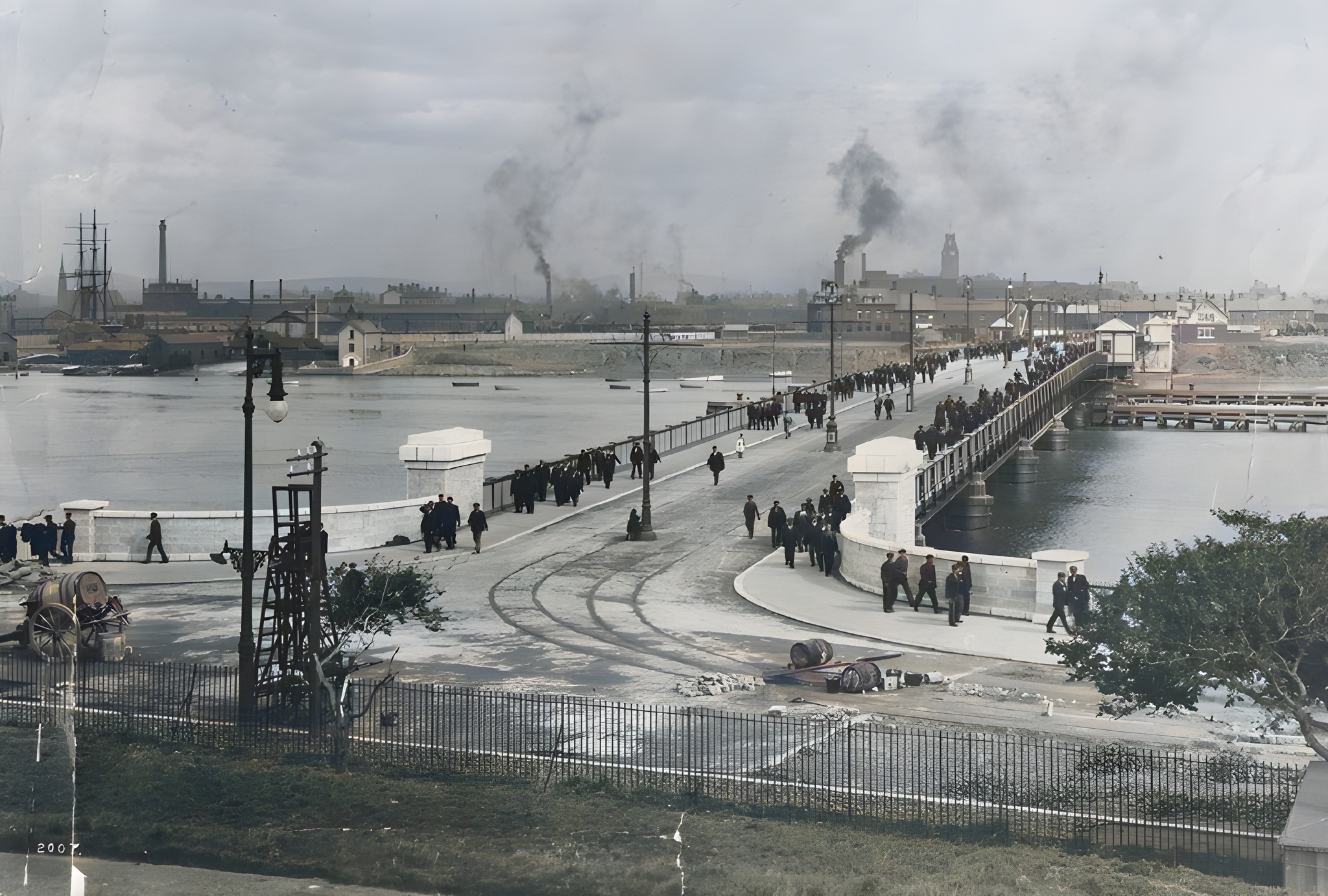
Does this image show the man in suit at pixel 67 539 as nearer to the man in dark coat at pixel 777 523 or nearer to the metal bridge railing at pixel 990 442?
the man in dark coat at pixel 777 523

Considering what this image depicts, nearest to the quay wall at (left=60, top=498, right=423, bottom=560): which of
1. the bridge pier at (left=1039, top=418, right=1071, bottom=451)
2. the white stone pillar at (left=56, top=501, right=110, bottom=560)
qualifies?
the white stone pillar at (left=56, top=501, right=110, bottom=560)

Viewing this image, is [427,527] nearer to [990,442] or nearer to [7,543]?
[7,543]

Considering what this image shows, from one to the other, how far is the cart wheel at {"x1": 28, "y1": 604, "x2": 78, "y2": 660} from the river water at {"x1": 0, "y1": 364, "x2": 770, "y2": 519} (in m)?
24.6

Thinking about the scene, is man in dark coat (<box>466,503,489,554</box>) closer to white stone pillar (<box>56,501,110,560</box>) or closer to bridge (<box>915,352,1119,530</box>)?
white stone pillar (<box>56,501,110,560</box>)

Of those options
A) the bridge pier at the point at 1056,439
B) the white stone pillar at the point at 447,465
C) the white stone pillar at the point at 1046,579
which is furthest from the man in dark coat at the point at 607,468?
the bridge pier at the point at 1056,439

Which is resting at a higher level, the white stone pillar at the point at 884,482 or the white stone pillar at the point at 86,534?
the white stone pillar at the point at 884,482

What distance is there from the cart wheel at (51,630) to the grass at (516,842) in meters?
4.73

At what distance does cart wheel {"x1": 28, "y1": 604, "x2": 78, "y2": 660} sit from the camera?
2025 cm

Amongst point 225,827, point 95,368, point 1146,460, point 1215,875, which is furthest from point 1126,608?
point 95,368

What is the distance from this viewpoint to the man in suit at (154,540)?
28891mm

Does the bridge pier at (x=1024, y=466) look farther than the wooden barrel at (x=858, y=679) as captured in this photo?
Yes

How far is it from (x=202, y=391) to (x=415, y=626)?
121 m

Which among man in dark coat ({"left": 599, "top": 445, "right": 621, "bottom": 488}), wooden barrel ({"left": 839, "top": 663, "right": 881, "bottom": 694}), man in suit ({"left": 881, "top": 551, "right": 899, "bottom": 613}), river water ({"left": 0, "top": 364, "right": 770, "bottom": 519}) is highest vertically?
man in dark coat ({"left": 599, "top": 445, "right": 621, "bottom": 488})

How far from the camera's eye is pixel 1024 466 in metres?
63.8
